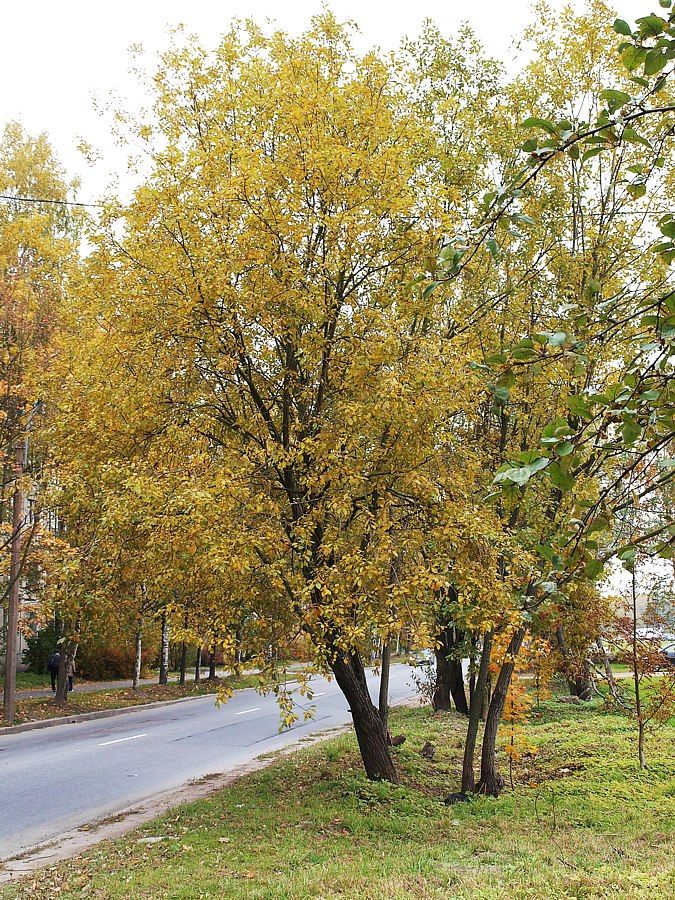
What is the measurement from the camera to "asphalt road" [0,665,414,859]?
10.0 m

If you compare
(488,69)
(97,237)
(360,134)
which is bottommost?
(97,237)

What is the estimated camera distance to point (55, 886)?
21.9 feet

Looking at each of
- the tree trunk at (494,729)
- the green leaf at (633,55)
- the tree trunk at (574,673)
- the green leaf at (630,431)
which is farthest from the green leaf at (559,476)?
the tree trunk at (574,673)

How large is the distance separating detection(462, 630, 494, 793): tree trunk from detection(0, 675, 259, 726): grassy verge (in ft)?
21.3

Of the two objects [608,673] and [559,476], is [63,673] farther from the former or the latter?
[559,476]

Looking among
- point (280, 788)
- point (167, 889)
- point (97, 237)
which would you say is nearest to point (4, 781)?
point (280, 788)

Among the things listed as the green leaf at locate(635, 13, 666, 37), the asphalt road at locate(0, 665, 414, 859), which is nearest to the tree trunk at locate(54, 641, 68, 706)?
the asphalt road at locate(0, 665, 414, 859)

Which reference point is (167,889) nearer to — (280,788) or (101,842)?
(101,842)

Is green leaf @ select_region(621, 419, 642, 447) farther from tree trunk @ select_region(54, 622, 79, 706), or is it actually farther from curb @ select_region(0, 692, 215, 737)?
tree trunk @ select_region(54, 622, 79, 706)

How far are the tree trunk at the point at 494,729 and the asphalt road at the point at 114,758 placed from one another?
441cm

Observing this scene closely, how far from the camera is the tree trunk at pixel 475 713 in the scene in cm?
1056

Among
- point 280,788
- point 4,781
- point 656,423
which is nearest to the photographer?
point 656,423

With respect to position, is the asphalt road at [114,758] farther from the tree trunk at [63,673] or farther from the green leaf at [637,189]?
the green leaf at [637,189]

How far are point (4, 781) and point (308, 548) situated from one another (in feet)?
22.2
